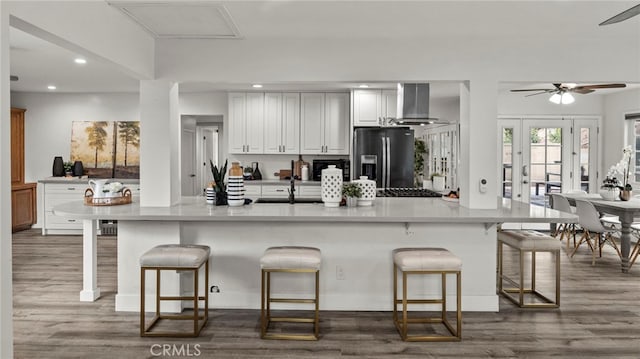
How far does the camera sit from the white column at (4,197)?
220 cm

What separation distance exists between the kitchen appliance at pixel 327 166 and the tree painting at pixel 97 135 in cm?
362

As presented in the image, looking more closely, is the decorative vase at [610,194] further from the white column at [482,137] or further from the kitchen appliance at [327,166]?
the kitchen appliance at [327,166]

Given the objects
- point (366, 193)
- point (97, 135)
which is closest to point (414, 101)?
point (366, 193)

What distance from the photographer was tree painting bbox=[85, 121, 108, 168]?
8109mm

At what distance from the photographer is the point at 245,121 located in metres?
7.41

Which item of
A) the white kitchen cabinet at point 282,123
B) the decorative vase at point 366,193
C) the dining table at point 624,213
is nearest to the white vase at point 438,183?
the dining table at point 624,213

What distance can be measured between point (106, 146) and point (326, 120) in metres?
3.80

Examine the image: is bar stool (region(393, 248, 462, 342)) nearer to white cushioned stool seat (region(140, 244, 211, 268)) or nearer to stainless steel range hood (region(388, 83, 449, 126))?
white cushioned stool seat (region(140, 244, 211, 268))

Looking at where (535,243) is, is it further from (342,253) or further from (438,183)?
(438,183)

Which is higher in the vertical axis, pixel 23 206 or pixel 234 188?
pixel 234 188

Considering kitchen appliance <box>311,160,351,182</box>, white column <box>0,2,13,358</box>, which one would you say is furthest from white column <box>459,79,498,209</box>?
kitchen appliance <box>311,160,351,182</box>

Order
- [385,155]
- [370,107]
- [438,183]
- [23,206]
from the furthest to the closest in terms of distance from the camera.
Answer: [23,206] → [370,107] → [385,155] → [438,183]

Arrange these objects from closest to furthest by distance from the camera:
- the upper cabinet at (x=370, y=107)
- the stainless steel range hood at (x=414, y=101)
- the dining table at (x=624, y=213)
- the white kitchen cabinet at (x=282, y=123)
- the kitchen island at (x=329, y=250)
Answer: the kitchen island at (x=329, y=250) → the dining table at (x=624, y=213) → the stainless steel range hood at (x=414, y=101) → the upper cabinet at (x=370, y=107) → the white kitchen cabinet at (x=282, y=123)

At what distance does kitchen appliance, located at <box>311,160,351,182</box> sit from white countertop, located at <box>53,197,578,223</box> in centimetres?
322
